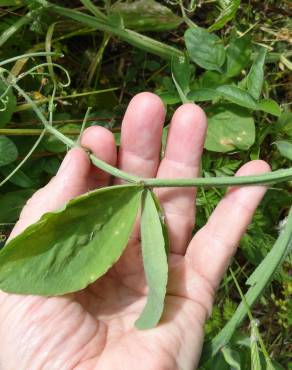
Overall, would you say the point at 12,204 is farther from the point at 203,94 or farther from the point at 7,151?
the point at 203,94

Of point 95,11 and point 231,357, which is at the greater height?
point 95,11

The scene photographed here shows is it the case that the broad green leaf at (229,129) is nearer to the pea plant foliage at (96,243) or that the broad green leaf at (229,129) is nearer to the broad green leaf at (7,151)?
the pea plant foliage at (96,243)

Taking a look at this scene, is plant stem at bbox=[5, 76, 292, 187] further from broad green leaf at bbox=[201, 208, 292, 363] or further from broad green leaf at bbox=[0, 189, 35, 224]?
broad green leaf at bbox=[0, 189, 35, 224]

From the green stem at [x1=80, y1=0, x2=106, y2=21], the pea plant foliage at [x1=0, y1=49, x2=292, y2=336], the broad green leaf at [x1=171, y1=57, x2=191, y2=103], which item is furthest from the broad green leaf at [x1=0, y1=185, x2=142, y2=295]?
the green stem at [x1=80, y1=0, x2=106, y2=21]

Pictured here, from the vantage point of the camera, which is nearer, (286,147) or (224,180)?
(224,180)

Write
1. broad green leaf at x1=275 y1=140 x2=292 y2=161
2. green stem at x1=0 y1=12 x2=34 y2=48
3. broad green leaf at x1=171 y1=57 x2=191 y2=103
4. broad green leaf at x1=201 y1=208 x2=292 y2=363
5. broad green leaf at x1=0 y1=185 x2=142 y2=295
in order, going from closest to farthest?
→ broad green leaf at x1=0 y1=185 x2=142 y2=295 → broad green leaf at x1=201 y1=208 x2=292 y2=363 → broad green leaf at x1=275 y1=140 x2=292 y2=161 → broad green leaf at x1=171 y1=57 x2=191 y2=103 → green stem at x1=0 y1=12 x2=34 y2=48

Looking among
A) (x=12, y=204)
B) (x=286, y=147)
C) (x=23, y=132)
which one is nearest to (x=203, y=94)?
(x=286, y=147)

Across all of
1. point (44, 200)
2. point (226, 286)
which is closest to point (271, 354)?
point (226, 286)
